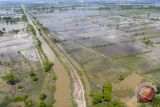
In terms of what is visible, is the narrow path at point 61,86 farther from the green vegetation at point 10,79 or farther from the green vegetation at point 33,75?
the green vegetation at point 10,79

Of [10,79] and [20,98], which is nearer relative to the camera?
[20,98]

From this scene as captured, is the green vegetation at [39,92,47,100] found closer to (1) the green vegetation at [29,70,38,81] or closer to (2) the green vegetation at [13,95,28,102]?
(2) the green vegetation at [13,95,28,102]

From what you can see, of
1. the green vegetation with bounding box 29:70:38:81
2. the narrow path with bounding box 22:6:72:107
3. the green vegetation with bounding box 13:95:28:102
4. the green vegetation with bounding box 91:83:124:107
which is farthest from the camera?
the green vegetation with bounding box 29:70:38:81

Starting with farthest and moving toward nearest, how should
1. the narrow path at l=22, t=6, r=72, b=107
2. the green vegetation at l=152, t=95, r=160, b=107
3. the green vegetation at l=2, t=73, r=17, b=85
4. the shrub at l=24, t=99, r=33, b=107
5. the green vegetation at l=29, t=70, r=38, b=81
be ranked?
the green vegetation at l=29, t=70, r=38, b=81
the green vegetation at l=2, t=73, r=17, b=85
the narrow path at l=22, t=6, r=72, b=107
the shrub at l=24, t=99, r=33, b=107
the green vegetation at l=152, t=95, r=160, b=107

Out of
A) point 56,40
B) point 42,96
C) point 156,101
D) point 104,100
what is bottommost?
point 42,96

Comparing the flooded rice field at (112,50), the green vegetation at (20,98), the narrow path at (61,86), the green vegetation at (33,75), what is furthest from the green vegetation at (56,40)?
the green vegetation at (20,98)

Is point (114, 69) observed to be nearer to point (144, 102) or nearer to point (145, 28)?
point (144, 102)

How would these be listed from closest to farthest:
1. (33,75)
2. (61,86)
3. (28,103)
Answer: (28,103) → (61,86) → (33,75)

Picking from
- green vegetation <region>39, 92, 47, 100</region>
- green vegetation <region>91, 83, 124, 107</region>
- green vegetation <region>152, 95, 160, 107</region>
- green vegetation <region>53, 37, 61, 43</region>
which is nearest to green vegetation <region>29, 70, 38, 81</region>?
green vegetation <region>39, 92, 47, 100</region>

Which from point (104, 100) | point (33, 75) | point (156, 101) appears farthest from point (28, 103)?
point (156, 101)

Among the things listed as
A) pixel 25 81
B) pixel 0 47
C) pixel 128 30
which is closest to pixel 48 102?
pixel 25 81

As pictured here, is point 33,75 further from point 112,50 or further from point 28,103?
point 112,50

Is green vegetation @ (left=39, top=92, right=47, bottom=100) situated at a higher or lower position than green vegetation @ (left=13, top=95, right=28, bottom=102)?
higher
